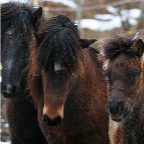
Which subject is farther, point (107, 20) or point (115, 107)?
point (107, 20)

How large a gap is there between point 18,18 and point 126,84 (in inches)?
68.9

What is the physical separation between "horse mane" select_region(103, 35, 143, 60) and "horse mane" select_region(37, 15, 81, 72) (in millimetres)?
421

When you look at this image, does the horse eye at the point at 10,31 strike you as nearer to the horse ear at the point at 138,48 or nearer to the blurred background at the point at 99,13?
the horse ear at the point at 138,48

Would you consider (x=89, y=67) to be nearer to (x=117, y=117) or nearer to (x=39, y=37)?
(x=39, y=37)

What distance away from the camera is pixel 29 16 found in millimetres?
6852

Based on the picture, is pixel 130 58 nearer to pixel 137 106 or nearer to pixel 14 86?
pixel 137 106

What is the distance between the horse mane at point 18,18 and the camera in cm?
670

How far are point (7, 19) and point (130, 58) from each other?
1764 mm

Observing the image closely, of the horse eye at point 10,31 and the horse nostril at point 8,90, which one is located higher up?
the horse eye at point 10,31

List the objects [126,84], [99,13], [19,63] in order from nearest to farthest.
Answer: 1. [126,84]
2. [19,63]
3. [99,13]

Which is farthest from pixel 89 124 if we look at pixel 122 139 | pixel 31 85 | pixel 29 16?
pixel 29 16

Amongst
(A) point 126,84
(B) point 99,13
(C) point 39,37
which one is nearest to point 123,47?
(A) point 126,84

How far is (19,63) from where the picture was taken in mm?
6512

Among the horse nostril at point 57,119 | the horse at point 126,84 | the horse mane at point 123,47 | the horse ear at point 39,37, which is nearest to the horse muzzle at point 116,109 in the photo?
the horse at point 126,84
